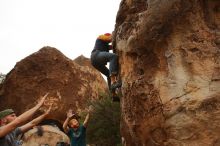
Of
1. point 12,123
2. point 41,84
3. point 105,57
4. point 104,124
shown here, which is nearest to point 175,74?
point 105,57

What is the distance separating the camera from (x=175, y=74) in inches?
269

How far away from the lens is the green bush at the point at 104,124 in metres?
17.4

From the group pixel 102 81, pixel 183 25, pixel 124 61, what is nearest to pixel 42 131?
pixel 102 81

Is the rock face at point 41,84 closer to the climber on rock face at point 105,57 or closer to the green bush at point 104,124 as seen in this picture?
the green bush at point 104,124

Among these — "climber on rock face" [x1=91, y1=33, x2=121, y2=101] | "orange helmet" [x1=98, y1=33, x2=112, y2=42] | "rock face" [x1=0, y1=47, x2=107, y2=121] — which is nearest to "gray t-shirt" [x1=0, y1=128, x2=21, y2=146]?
"climber on rock face" [x1=91, y1=33, x2=121, y2=101]

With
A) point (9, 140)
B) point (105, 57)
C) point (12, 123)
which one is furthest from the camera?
point (105, 57)

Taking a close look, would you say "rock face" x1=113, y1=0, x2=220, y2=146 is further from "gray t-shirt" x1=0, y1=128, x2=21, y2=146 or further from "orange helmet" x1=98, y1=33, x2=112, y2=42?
"gray t-shirt" x1=0, y1=128, x2=21, y2=146

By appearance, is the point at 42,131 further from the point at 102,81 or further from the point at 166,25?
the point at 166,25

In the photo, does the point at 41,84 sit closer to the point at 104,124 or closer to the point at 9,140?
the point at 104,124

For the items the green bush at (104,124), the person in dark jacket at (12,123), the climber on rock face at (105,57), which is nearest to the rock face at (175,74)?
the climber on rock face at (105,57)

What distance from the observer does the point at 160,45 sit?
Result: 7012mm

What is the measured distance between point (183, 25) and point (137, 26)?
773mm

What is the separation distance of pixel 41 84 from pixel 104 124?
3.04 meters

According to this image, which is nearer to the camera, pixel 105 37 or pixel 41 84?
pixel 105 37
